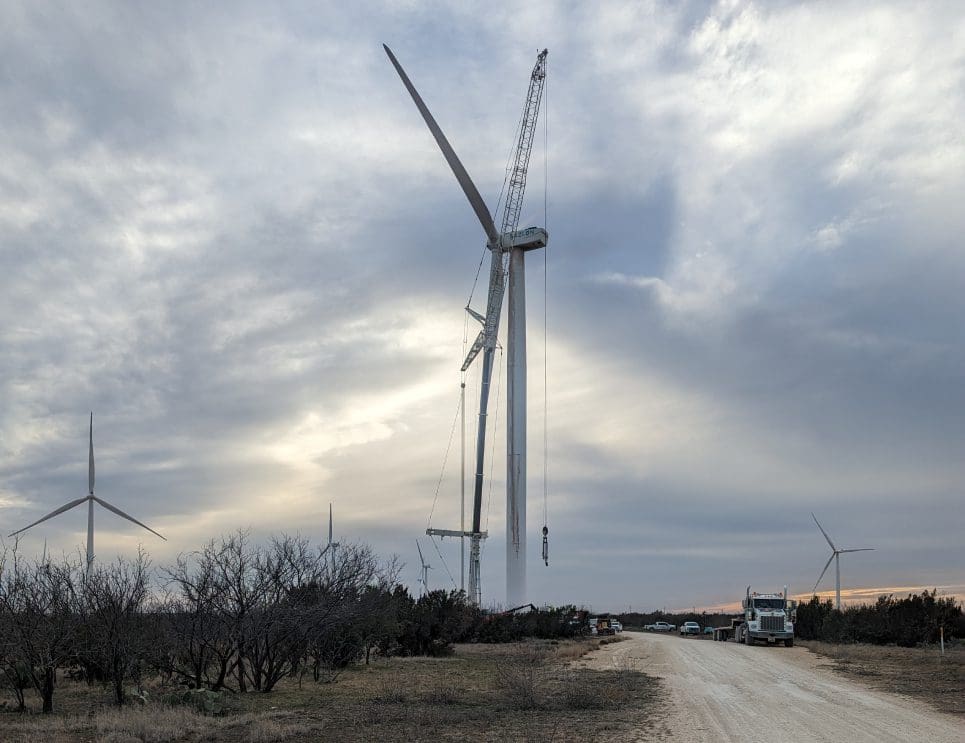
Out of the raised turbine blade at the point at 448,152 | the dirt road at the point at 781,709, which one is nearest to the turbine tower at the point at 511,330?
the raised turbine blade at the point at 448,152

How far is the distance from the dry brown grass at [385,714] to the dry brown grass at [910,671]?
23.9 ft

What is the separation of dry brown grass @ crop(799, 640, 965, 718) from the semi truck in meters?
4.57

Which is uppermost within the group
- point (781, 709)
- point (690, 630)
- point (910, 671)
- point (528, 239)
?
point (528, 239)

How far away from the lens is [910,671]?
119 feet

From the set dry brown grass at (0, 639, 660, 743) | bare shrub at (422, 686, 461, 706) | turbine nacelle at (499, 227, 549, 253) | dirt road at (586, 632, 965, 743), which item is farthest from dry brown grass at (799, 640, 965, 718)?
turbine nacelle at (499, 227, 549, 253)

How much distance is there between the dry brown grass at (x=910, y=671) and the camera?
26812 mm

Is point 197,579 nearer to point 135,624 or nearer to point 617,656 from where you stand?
point 135,624

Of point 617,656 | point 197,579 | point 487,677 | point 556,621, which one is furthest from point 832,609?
point 197,579

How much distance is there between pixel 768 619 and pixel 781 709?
35873 mm

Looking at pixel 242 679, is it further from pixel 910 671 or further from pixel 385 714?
pixel 910 671

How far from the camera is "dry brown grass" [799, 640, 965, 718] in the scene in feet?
88.0

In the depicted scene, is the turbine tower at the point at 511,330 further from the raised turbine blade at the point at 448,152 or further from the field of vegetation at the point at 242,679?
the field of vegetation at the point at 242,679

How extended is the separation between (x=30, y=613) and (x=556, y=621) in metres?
53.2

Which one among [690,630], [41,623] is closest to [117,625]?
[41,623]
